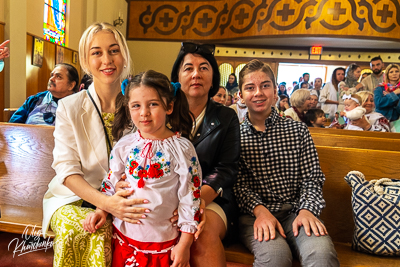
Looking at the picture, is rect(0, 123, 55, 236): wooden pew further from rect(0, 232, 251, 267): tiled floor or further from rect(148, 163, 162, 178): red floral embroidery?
rect(148, 163, 162, 178): red floral embroidery

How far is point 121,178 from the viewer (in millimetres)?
1432

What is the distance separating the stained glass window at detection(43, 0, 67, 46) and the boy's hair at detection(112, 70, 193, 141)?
251 inches

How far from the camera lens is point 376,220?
1688 mm

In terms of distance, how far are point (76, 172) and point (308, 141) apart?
1274 mm

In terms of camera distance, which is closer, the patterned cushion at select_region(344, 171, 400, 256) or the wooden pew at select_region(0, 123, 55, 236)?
the patterned cushion at select_region(344, 171, 400, 256)

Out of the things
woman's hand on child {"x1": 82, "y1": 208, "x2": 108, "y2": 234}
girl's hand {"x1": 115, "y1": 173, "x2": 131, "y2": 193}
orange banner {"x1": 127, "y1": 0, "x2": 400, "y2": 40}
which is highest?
orange banner {"x1": 127, "y1": 0, "x2": 400, "y2": 40}

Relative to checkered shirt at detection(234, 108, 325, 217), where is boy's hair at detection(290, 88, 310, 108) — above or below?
above

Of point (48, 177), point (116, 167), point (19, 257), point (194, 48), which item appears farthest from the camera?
point (48, 177)

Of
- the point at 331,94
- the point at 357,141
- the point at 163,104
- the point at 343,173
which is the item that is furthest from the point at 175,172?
the point at 331,94

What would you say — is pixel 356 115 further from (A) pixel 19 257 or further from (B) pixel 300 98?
(A) pixel 19 257

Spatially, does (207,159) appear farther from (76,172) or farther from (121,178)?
(76,172)

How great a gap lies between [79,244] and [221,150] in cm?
85

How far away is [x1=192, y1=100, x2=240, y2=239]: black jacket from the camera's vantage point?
1695mm
